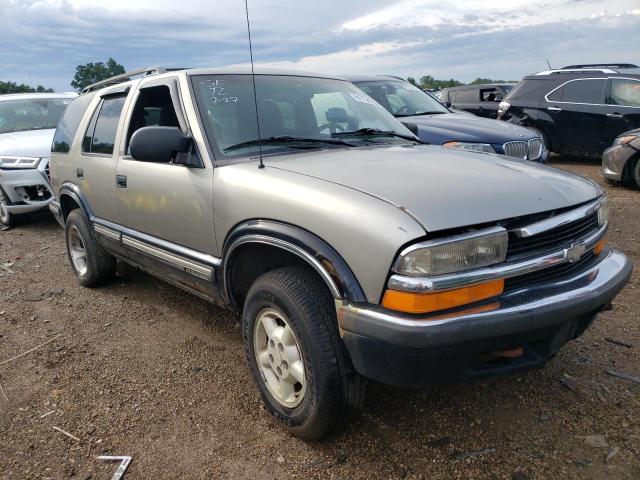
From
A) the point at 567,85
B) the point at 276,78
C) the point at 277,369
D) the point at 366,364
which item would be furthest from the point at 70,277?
the point at 567,85

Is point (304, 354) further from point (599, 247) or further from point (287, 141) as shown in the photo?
point (599, 247)

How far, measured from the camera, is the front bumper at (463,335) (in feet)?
6.40

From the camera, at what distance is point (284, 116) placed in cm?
323

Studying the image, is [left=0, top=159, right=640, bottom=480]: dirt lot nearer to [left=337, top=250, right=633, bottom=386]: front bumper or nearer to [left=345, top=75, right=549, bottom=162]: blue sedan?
[left=337, top=250, right=633, bottom=386]: front bumper

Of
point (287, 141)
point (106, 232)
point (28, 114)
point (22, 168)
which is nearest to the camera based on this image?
point (287, 141)

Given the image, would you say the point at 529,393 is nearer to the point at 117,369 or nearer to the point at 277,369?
the point at 277,369

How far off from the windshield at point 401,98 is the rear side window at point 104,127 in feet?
11.6

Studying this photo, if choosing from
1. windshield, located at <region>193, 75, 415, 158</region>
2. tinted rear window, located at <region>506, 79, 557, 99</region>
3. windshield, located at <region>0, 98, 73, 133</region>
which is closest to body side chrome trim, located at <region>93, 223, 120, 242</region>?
windshield, located at <region>193, 75, 415, 158</region>

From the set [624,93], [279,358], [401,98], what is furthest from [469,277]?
[624,93]

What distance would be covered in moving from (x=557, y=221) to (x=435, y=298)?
2.43ft

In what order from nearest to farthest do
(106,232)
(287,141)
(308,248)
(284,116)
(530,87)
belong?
(308,248)
(287,141)
(284,116)
(106,232)
(530,87)

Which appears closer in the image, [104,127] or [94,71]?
[104,127]

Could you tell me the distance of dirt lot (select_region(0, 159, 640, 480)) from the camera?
235 centimetres

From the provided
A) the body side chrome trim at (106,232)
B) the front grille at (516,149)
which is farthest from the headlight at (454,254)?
the front grille at (516,149)
